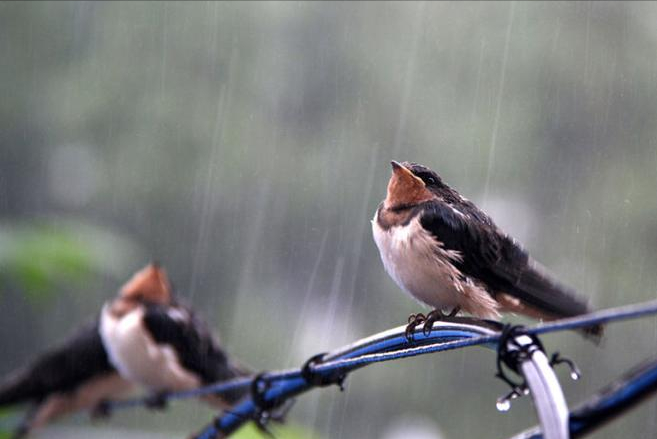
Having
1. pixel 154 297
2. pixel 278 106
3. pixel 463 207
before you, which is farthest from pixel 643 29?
pixel 463 207

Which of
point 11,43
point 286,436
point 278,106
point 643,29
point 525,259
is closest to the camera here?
point 525,259

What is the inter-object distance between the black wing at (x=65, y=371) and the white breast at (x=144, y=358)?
233mm

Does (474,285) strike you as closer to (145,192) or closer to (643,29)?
(643,29)

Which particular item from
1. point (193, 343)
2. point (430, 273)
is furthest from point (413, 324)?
point (193, 343)

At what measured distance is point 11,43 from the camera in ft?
19.4

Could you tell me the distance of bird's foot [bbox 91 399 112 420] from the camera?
3607mm

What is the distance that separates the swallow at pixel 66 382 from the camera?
3.54 meters

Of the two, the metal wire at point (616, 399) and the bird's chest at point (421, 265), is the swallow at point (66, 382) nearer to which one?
the bird's chest at point (421, 265)

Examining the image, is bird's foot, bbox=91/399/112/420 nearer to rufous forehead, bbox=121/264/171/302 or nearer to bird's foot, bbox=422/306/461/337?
rufous forehead, bbox=121/264/171/302

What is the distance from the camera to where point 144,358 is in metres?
3.21

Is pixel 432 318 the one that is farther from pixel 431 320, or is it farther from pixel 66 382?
pixel 66 382

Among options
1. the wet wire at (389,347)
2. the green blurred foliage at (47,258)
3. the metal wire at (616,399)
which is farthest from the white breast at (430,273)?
the green blurred foliage at (47,258)

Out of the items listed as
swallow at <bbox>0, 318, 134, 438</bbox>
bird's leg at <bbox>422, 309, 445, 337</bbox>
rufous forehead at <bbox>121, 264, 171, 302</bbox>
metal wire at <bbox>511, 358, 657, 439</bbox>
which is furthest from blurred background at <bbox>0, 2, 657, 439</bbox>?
metal wire at <bbox>511, 358, 657, 439</bbox>

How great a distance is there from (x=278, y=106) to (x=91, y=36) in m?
1.15
